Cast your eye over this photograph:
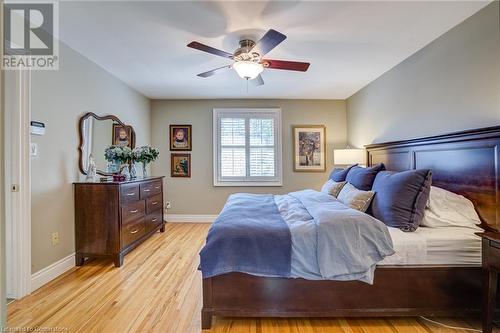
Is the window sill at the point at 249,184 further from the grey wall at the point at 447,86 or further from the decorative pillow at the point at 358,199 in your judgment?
the decorative pillow at the point at 358,199

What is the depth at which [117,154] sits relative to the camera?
339 cm

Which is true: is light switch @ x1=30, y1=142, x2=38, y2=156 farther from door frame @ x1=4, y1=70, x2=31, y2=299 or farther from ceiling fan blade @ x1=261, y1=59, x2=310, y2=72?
ceiling fan blade @ x1=261, y1=59, x2=310, y2=72

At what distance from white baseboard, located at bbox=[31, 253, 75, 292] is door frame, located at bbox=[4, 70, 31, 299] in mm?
83

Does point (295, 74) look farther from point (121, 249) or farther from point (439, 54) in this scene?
point (121, 249)

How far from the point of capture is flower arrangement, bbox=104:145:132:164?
3385mm

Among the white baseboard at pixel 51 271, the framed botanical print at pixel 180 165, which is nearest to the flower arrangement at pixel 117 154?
the white baseboard at pixel 51 271

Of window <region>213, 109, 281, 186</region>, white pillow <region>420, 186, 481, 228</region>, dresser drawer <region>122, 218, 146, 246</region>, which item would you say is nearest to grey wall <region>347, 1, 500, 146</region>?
white pillow <region>420, 186, 481, 228</region>

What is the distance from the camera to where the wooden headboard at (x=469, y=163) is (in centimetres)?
195

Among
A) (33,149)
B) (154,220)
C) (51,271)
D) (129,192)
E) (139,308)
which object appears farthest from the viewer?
(154,220)

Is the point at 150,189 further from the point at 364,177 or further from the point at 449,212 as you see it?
the point at 449,212

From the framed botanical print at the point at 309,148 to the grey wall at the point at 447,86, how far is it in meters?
1.35

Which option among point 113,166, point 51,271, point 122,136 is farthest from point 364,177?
point 122,136

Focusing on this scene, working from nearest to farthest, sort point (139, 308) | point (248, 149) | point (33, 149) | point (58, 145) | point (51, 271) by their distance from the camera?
point (139, 308) < point (33, 149) < point (51, 271) < point (58, 145) < point (248, 149)

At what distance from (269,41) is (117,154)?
2508 millimetres
